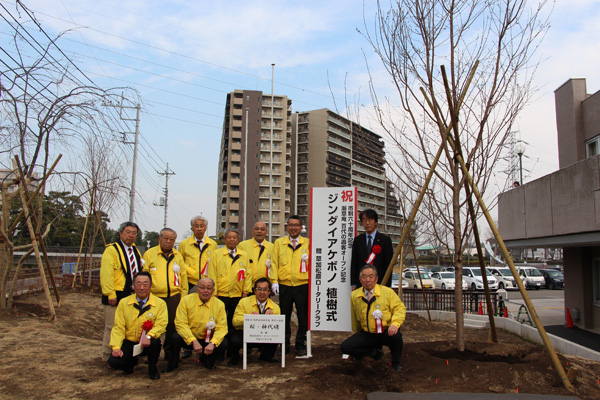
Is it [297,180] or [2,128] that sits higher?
[297,180]

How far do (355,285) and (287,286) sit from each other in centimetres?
97

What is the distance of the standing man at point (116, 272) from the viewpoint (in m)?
5.36

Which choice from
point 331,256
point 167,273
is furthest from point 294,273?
point 167,273

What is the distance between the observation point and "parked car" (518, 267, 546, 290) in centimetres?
2779

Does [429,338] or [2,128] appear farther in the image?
[429,338]

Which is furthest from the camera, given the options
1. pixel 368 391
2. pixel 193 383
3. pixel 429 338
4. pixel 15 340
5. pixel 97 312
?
pixel 97 312

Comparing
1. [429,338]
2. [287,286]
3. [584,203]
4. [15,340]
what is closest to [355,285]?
[287,286]

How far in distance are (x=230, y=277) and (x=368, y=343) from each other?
82.8 inches

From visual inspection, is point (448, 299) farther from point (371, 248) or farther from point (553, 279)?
point (553, 279)

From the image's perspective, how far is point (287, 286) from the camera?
6039 millimetres

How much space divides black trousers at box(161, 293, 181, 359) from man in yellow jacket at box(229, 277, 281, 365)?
0.78m

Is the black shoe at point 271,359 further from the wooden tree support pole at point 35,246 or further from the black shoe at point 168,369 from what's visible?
the wooden tree support pole at point 35,246

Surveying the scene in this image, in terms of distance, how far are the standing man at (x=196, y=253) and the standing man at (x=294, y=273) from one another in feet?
3.82

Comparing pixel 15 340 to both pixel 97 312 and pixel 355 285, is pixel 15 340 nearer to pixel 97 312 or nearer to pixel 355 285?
pixel 97 312
